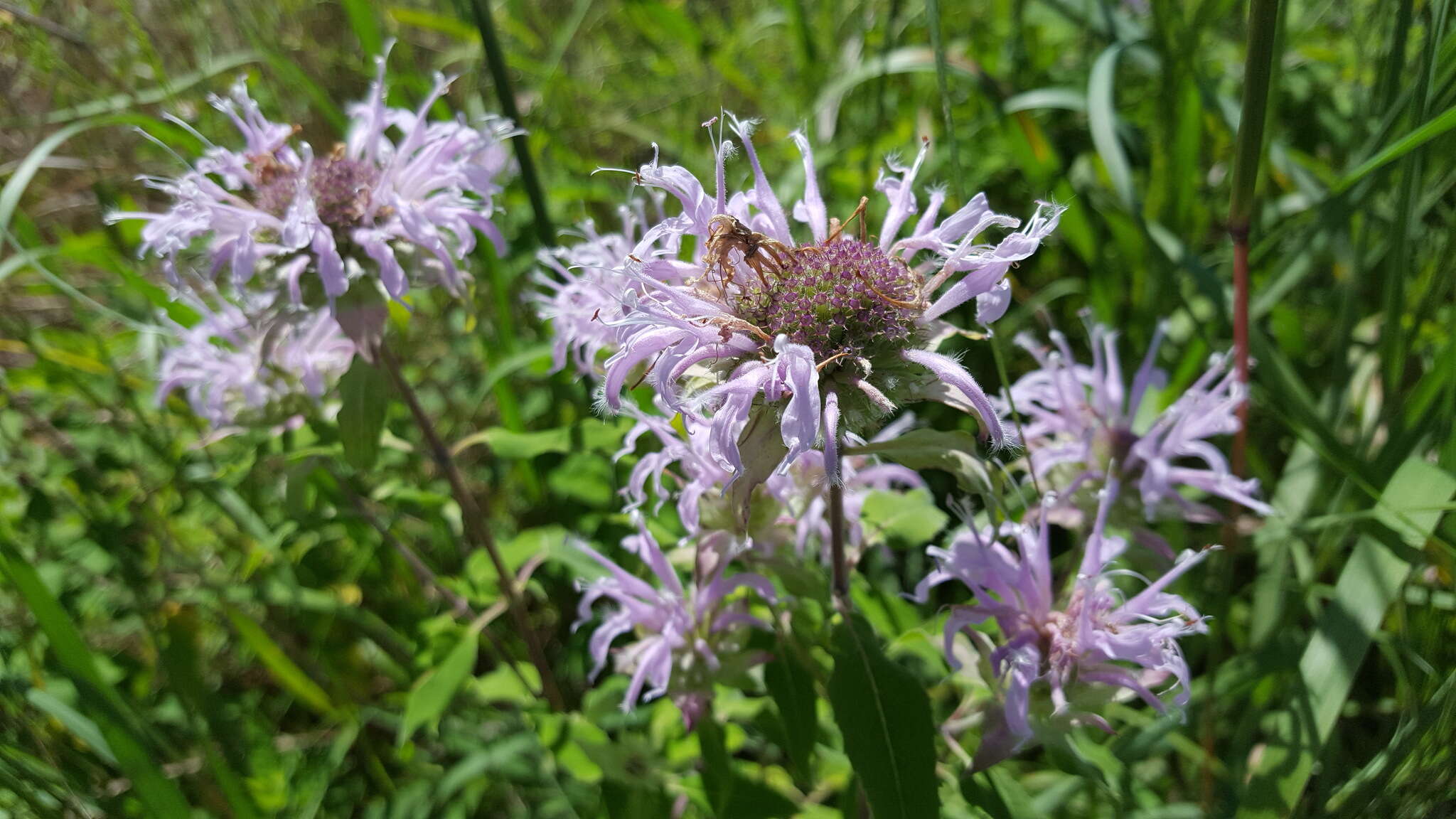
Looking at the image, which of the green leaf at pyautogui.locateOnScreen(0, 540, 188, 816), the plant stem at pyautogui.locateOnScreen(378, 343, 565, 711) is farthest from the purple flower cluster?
the green leaf at pyautogui.locateOnScreen(0, 540, 188, 816)

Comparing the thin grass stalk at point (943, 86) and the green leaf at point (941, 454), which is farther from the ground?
the thin grass stalk at point (943, 86)

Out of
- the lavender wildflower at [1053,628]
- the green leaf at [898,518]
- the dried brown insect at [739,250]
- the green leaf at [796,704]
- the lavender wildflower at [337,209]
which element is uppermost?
the lavender wildflower at [337,209]

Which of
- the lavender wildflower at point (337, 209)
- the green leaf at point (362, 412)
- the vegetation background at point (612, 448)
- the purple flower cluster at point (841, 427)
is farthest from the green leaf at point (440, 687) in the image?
the lavender wildflower at point (337, 209)

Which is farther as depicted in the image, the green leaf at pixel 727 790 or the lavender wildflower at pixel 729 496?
the green leaf at pixel 727 790

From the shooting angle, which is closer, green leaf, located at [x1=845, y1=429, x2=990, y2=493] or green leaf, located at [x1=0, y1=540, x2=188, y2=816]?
green leaf, located at [x1=845, y1=429, x2=990, y2=493]

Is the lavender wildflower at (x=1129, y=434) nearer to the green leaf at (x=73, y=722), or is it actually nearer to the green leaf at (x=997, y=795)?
the green leaf at (x=997, y=795)

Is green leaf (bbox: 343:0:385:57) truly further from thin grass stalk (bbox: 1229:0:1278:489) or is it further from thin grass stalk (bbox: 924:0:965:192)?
thin grass stalk (bbox: 1229:0:1278:489)

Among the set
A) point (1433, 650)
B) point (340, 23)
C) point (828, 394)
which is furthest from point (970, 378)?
point (340, 23)
